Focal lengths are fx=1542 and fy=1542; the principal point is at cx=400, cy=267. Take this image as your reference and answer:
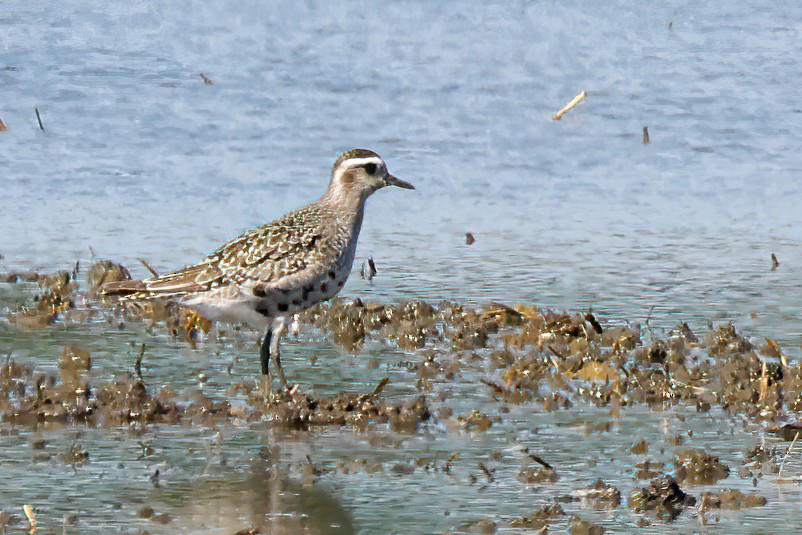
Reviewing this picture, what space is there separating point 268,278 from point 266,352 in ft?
1.73

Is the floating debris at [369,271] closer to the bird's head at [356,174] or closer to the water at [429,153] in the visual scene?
the water at [429,153]

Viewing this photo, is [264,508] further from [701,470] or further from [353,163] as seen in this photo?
[353,163]

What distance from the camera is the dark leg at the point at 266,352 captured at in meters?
10.6

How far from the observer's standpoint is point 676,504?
765cm

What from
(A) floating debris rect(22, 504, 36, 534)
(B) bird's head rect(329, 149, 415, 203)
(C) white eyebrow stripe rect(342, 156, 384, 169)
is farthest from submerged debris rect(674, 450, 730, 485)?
(C) white eyebrow stripe rect(342, 156, 384, 169)

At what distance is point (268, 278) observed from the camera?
1069cm

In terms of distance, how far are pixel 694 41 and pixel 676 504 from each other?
16.3 m

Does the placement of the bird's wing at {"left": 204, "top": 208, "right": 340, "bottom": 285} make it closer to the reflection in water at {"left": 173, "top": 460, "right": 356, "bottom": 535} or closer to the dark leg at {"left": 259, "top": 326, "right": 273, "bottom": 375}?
the dark leg at {"left": 259, "top": 326, "right": 273, "bottom": 375}

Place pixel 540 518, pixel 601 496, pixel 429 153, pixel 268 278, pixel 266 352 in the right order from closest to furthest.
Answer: pixel 540 518
pixel 601 496
pixel 268 278
pixel 266 352
pixel 429 153

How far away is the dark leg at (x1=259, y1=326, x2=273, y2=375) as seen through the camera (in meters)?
10.6

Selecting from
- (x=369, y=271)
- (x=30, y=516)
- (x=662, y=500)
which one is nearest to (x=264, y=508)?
(x=30, y=516)

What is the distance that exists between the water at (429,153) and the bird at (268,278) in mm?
429

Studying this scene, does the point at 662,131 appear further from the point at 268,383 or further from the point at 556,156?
the point at 268,383

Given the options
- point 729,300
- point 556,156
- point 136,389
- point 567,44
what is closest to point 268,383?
point 136,389
